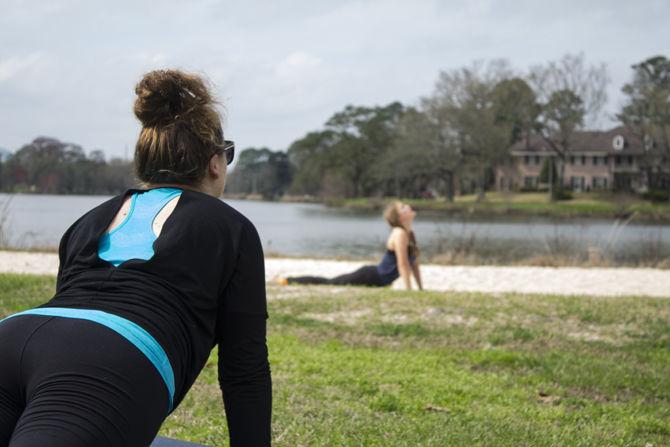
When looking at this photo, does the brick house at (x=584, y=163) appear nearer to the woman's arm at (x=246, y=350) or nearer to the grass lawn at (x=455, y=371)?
the grass lawn at (x=455, y=371)

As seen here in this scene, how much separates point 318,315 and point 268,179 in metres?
101

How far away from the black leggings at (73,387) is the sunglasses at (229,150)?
675 millimetres

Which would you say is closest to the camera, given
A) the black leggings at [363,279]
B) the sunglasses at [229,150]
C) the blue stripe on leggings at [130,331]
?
the blue stripe on leggings at [130,331]

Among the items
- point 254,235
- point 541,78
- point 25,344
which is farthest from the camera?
point 541,78

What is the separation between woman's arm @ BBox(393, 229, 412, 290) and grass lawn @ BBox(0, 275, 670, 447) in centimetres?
145

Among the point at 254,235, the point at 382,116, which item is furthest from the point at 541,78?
the point at 254,235

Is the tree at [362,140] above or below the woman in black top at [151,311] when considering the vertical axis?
above

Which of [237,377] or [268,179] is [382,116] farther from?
[237,377]

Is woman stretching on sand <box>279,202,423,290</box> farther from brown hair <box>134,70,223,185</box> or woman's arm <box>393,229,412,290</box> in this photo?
brown hair <box>134,70,223,185</box>

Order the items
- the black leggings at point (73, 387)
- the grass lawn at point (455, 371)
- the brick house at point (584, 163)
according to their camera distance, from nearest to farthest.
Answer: the black leggings at point (73, 387)
the grass lawn at point (455, 371)
the brick house at point (584, 163)

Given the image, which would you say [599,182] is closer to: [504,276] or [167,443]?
[504,276]

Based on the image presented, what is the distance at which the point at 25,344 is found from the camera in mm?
A: 1591

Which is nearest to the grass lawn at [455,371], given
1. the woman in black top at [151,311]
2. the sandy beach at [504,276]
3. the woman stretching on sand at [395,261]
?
the woman in black top at [151,311]

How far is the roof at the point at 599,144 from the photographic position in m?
68.9
